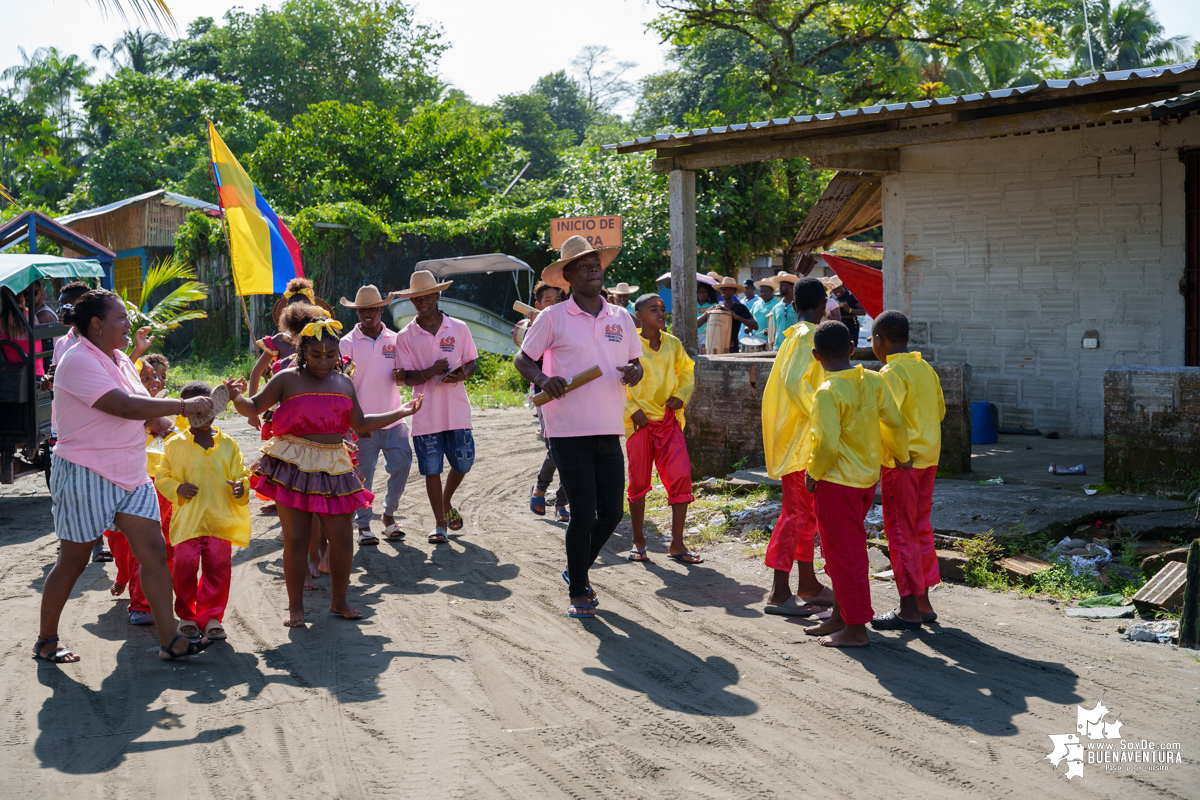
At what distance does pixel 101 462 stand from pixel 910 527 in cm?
408

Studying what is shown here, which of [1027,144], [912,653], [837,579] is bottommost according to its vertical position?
[912,653]

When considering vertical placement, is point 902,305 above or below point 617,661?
above

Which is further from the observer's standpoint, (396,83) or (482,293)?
(396,83)

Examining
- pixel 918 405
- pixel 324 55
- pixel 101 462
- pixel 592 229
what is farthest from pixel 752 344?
pixel 324 55

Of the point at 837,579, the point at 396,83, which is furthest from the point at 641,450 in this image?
the point at 396,83

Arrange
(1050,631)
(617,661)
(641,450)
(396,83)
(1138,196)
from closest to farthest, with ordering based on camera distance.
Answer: (617,661), (1050,631), (641,450), (1138,196), (396,83)

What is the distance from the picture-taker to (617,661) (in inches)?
188

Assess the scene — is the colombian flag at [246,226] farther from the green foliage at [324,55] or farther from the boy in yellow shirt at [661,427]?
the green foliage at [324,55]

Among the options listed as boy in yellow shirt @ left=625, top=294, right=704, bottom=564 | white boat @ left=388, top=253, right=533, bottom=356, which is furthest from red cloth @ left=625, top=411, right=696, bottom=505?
white boat @ left=388, top=253, right=533, bottom=356

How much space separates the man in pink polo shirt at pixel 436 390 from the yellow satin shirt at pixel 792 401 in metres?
2.71

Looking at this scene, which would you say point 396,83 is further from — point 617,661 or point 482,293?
point 617,661

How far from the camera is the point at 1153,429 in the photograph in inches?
269

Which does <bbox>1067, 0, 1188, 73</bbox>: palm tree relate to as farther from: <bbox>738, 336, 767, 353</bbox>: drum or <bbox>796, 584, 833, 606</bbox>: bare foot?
<bbox>796, 584, 833, 606</bbox>: bare foot

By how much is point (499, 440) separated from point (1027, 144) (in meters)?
7.03
